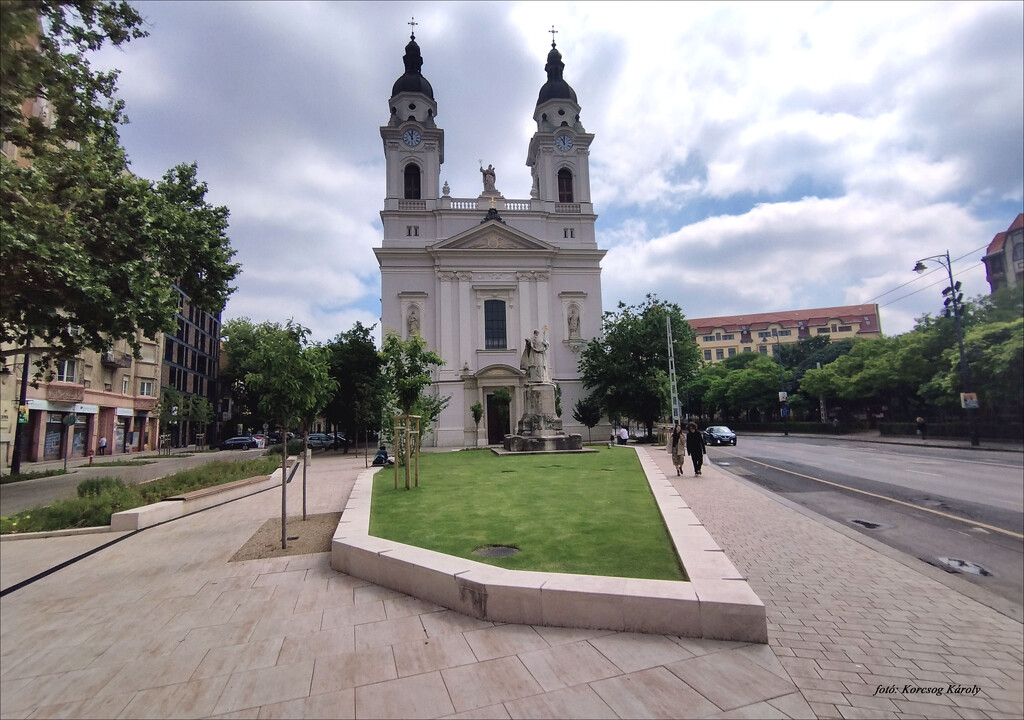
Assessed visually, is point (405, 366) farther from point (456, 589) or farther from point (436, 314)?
point (436, 314)

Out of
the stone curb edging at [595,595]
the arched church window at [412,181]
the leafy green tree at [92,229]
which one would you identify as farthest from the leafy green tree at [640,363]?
the stone curb edging at [595,595]

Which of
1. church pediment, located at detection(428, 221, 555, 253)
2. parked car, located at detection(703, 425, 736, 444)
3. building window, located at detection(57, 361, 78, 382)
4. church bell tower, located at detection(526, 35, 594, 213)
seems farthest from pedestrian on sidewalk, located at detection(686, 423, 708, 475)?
building window, located at detection(57, 361, 78, 382)

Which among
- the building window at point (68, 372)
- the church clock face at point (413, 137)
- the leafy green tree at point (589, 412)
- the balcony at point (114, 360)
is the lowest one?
the leafy green tree at point (589, 412)

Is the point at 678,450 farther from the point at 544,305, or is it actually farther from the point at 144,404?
the point at 144,404

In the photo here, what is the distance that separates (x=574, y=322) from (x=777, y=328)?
64.2 m

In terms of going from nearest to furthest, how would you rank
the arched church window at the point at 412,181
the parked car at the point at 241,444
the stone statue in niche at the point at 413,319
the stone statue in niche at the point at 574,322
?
the stone statue in niche at the point at 413,319, the stone statue in niche at the point at 574,322, the arched church window at the point at 412,181, the parked car at the point at 241,444

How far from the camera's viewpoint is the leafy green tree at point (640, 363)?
33.2 metres

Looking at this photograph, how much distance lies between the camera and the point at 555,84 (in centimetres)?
4284

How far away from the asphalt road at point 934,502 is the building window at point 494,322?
21.9 meters

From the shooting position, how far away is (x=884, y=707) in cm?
322

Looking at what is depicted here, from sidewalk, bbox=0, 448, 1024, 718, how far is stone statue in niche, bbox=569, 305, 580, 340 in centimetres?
3213

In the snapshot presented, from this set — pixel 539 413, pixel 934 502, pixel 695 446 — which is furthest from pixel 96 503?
pixel 934 502

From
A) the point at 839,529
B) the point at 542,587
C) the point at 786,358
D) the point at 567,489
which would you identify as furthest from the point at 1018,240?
the point at 786,358

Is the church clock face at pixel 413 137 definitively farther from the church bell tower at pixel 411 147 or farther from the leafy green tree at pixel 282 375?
the leafy green tree at pixel 282 375
